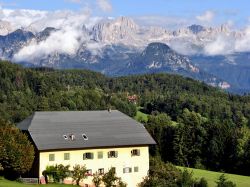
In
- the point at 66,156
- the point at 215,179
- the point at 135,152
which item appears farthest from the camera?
the point at 215,179

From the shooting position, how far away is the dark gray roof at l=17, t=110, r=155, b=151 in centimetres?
7569

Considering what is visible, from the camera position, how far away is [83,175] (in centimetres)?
7212

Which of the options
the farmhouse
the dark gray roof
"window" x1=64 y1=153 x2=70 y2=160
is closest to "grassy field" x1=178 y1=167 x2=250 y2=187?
the farmhouse

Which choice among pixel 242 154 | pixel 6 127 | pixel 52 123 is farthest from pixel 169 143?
pixel 6 127

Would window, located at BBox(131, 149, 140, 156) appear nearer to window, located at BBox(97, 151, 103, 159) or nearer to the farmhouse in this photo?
the farmhouse

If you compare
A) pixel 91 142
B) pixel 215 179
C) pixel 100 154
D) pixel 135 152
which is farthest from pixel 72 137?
pixel 215 179

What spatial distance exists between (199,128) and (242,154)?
16546 millimetres

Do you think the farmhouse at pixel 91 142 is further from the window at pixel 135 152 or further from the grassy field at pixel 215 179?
the grassy field at pixel 215 179

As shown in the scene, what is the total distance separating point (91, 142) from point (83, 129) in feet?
9.23

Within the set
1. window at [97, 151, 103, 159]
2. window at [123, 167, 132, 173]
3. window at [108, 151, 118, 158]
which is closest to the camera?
window at [97, 151, 103, 159]

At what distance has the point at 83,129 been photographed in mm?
79688

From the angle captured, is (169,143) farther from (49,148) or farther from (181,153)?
(49,148)

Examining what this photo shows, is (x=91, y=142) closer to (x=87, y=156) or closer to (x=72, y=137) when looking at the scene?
(x=87, y=156)

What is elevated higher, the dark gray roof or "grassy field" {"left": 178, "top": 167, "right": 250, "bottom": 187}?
the dark gray roof
